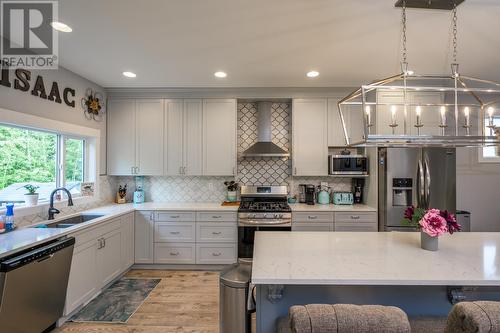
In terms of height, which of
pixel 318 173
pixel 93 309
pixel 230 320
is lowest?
pixel 93 309

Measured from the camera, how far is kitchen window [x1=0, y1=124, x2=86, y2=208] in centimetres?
258

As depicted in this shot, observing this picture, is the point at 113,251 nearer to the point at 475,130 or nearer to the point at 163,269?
the point at 163,269

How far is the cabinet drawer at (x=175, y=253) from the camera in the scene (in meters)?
3.67

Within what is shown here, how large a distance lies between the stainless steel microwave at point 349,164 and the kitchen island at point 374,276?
1.96m

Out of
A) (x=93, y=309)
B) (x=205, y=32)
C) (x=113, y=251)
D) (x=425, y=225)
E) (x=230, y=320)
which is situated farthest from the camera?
(x=113, y=251)

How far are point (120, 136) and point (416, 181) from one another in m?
4.19

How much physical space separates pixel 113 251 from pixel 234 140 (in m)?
2.15

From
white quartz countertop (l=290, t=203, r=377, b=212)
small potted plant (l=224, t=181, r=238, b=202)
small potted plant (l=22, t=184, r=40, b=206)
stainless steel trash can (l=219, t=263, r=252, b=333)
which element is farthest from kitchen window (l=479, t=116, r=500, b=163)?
small potted plant (l=22, t=184, r=40, b=206)

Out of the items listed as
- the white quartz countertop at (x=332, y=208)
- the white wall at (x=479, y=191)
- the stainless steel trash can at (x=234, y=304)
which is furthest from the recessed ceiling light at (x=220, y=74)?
the white wall at (x=479, y=191)

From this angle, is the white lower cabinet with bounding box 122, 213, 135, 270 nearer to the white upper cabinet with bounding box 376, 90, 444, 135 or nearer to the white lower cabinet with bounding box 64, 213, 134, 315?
the white lower cabinet with bounding box 64, 213, 134, 315

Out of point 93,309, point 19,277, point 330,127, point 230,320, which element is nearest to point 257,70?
point 330,127

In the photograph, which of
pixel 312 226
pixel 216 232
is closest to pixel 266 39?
pixel 312 226

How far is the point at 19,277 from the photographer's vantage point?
6.03ft
